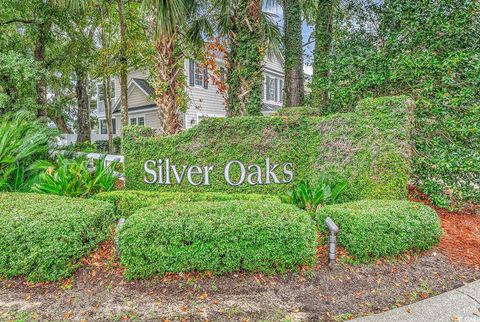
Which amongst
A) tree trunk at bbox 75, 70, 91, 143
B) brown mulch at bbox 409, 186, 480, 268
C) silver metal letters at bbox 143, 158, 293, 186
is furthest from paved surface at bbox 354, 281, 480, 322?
tree trunk at bbox 75, 70, 91, 143

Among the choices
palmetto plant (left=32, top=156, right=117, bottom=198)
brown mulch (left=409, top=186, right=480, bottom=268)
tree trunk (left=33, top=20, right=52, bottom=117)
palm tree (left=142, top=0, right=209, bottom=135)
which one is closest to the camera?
brown mulch (left=409, top=186, right=480, bottom=268)

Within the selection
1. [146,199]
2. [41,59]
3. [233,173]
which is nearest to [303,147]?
[233,173]

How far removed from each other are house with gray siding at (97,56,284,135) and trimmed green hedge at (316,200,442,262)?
10.4 m

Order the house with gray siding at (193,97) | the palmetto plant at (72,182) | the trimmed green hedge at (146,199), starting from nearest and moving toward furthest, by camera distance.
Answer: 1. the trimmed green hedge at (146,199)
2. the palmetto plant at (72,182)
3. the house with gray siding at (193,97)

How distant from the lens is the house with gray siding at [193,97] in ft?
50.1

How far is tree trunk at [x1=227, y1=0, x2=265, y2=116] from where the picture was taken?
7.18 metres

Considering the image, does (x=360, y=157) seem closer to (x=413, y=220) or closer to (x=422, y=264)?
(x=413, y=220)

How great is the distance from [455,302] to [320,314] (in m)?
1.28

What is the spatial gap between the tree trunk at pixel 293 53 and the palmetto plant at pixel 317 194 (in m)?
5.24

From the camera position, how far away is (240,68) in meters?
7.36

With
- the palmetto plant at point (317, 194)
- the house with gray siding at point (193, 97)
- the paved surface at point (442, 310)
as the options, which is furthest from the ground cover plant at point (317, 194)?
the house with gray siding at point (193, 97)

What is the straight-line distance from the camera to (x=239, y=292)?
113 inches

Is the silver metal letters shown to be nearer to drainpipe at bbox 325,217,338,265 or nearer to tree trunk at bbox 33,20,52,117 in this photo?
drainpipe at bbox 325,217,338,265

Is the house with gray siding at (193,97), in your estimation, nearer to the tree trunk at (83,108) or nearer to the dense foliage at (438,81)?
the tree trunk at (83,108)
